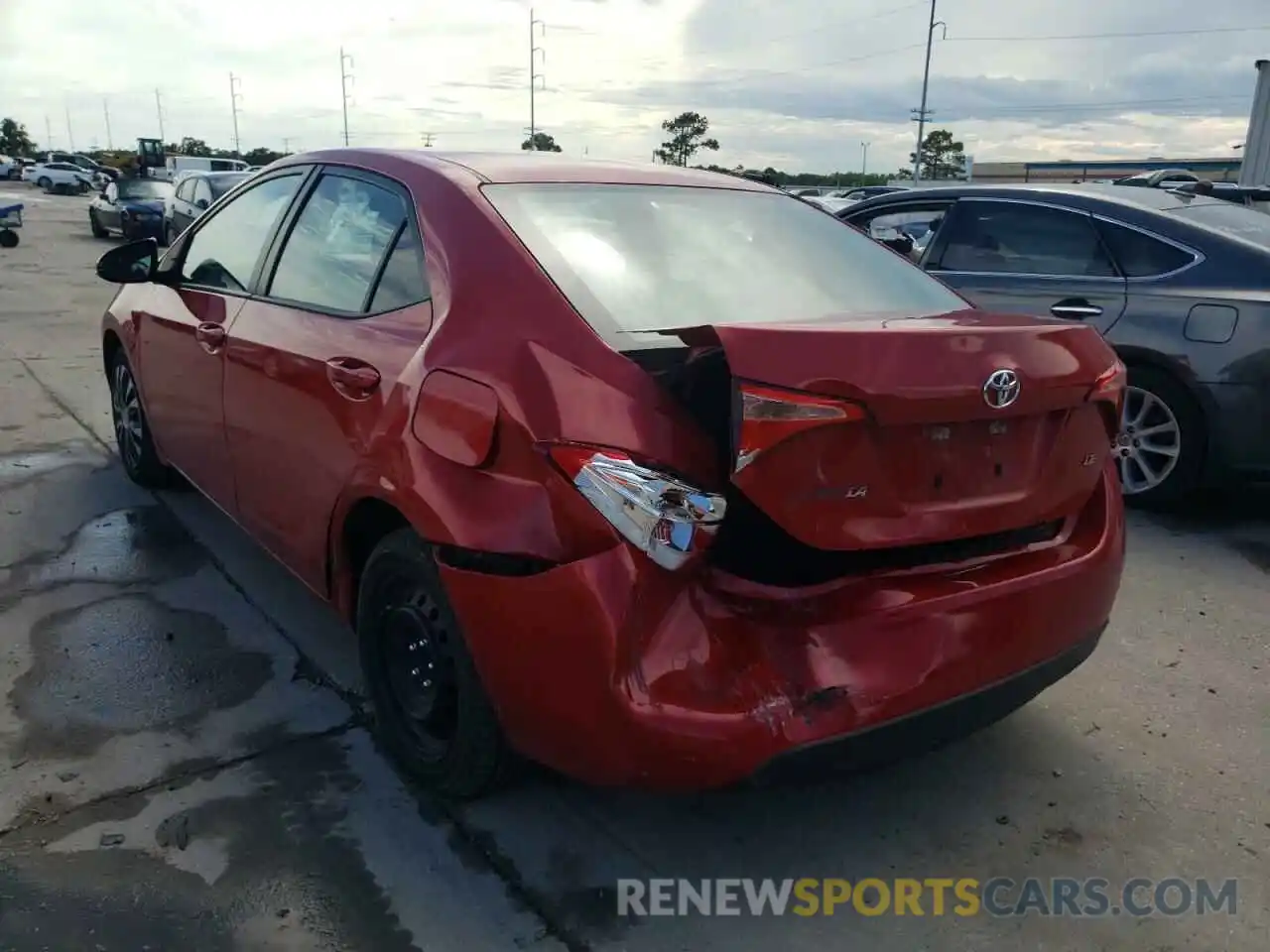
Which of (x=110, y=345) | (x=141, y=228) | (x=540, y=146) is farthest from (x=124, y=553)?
(x=540, y=146)

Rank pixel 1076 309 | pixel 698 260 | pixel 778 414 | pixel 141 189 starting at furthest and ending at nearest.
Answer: pixel 141 189 < pixel 1076 309 < pixel 698 260 < pixel 778 414

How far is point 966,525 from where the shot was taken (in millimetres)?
2186

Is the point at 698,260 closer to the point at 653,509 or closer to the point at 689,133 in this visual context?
the point at 653,509

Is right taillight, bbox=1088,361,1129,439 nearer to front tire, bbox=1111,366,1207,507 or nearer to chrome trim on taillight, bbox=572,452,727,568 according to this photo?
chrome trim on taillight, bbox=572,452,727,568

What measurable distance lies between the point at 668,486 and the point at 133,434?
12.9ft

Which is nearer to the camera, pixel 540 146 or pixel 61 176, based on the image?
pixel 540 146

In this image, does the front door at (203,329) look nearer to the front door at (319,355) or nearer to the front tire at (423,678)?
the front door at (319,355)

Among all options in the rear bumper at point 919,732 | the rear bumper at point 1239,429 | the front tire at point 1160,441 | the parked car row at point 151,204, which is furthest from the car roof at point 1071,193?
the parked car row at point 151,204

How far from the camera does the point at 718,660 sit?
6.52 feet

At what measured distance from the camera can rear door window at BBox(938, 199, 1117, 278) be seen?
5195mm

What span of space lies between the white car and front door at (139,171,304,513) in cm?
5701

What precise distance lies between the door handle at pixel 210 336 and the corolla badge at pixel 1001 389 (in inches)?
99.1

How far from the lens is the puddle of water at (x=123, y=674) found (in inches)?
117

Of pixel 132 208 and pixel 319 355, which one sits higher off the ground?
pixel 319 355
